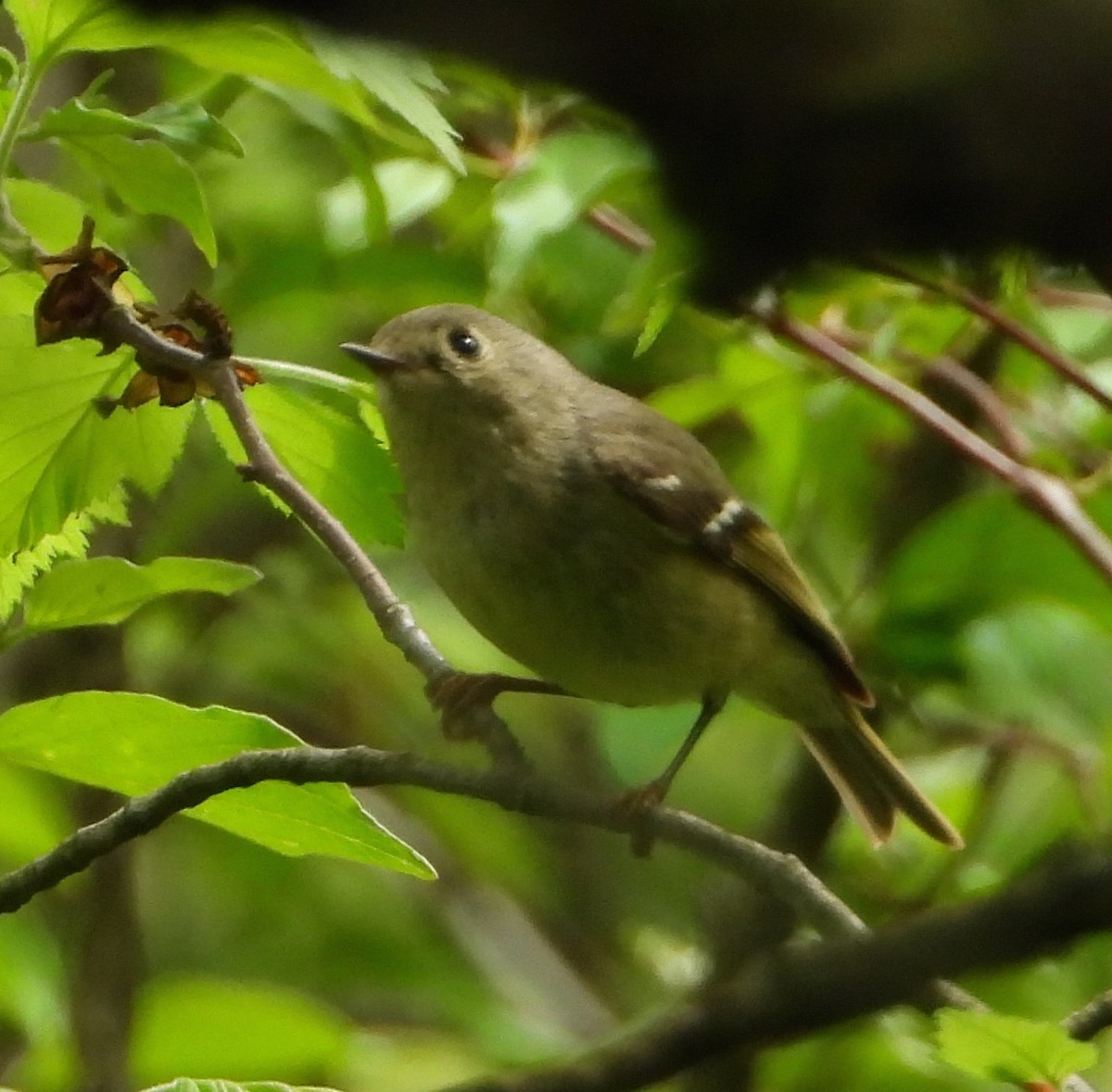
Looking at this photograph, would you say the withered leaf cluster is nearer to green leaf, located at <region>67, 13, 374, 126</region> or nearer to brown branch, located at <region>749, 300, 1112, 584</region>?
green leaf, located at <region>67, 13, 374, 126</region>

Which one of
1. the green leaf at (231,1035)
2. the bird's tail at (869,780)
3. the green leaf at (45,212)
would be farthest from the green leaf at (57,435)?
the bird's tail at (869,780)

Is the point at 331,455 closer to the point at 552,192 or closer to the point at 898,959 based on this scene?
the point at 552,192

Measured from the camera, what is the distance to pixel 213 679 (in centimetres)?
470

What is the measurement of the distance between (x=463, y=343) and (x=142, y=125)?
4.82ft

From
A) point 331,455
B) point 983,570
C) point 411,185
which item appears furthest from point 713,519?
point 331,455

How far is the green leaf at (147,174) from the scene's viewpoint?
1749 mm

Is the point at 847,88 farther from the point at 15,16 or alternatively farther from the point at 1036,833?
the point at 1036,833

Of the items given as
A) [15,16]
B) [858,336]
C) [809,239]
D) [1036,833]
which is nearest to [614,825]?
[15,16]

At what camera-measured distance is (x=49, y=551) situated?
1924 millimetres

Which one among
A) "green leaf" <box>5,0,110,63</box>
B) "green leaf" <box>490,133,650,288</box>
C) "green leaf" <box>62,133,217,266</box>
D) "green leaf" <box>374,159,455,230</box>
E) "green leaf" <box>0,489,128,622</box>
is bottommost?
"green leaf" <box>0,489,128,622</box>

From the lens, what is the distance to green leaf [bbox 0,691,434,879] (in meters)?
1.76

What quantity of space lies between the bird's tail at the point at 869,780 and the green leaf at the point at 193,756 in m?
2.07

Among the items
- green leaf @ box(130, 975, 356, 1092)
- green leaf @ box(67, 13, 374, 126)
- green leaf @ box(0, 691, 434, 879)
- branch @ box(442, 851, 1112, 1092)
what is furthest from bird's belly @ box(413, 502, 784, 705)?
branch @ box(442, 851, 1112, 1092)

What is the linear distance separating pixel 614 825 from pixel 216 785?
1.40 ft
